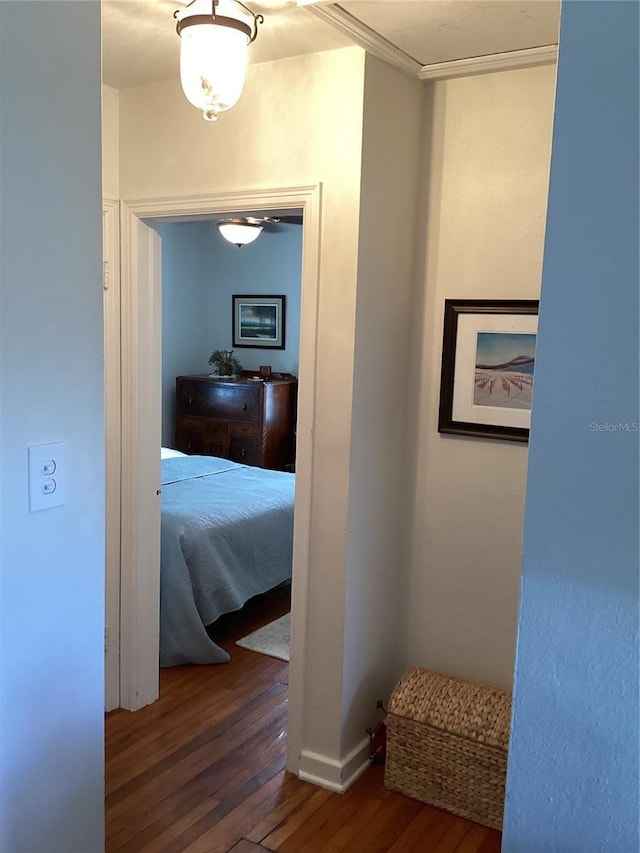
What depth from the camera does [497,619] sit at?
2.62 metres

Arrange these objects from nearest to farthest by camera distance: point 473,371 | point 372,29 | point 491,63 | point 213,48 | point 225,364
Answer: point 213,48 → point 372,29 → point 491,63 → point 473,371 → point 225,364

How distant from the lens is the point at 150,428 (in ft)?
9.70

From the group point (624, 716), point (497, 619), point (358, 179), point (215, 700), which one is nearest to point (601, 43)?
point (624, 716)

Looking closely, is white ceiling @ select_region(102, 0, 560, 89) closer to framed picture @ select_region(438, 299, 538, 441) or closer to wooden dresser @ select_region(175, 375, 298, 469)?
framed picture @ select_region(438, 299, 538, 441)

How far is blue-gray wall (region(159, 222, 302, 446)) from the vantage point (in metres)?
6.38

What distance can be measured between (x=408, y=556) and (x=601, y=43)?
224 cm

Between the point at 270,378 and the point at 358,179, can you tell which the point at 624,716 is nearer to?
the point at 358,179

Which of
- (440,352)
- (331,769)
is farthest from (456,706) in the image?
(440,352)

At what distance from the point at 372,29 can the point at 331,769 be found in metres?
2.35

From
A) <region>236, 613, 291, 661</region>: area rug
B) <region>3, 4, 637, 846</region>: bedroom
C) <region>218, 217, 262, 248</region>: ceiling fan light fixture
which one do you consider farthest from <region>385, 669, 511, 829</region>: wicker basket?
<region>218, 217, 262, 248</region>: ceiling fan light fixture

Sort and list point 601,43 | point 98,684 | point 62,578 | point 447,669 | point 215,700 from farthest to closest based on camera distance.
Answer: point 215,700 < point 447,669 < point 98,684 < point 62,578 < point 601,43

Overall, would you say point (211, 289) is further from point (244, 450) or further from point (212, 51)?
point (212, 51)

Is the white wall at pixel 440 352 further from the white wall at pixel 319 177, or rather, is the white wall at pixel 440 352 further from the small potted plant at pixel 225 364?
the small potted plant at pixel 225 364

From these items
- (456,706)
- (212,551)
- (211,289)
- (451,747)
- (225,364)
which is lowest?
(451,747)
